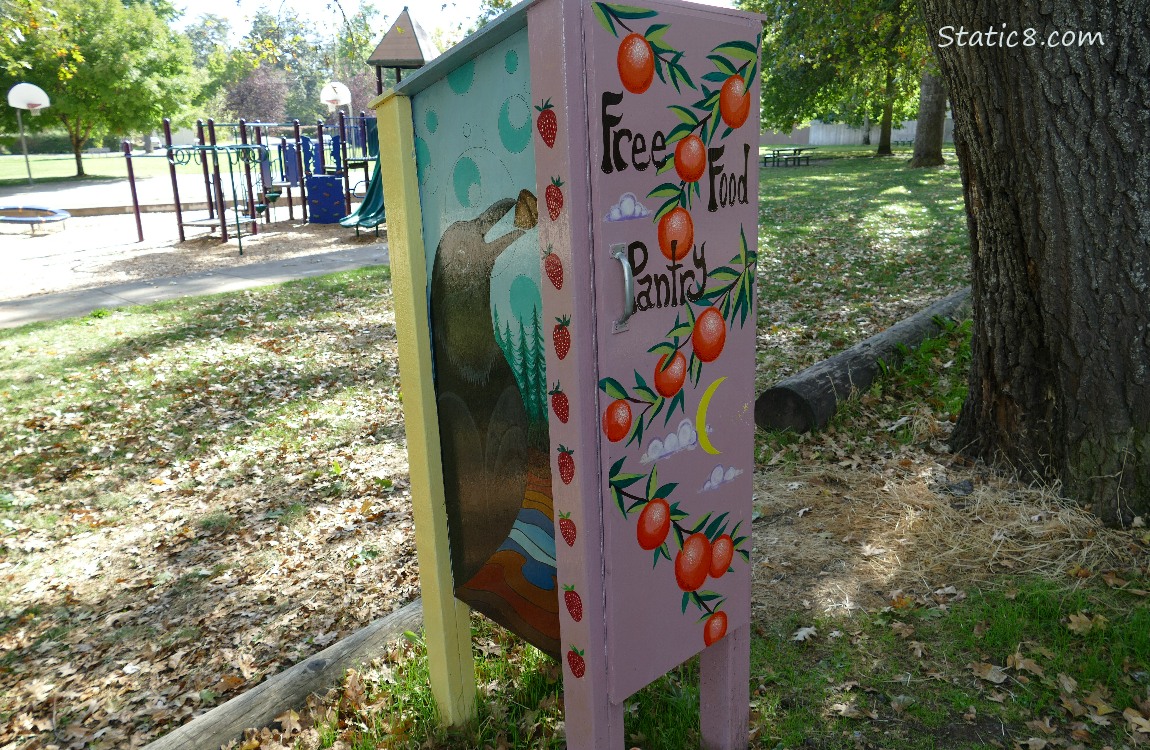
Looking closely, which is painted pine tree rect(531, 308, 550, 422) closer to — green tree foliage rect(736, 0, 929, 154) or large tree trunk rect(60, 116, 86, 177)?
green tree foliage rect(736, 0, 929, 154)

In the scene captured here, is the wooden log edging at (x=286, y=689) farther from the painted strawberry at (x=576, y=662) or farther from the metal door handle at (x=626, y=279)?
the metal door handle at (x=626, y=279)

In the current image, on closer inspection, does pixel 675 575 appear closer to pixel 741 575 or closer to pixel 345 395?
pixel 741 575

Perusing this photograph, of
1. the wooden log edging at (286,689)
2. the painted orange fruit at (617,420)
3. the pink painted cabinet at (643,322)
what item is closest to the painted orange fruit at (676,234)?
the pink painted cabinet at (643,322)

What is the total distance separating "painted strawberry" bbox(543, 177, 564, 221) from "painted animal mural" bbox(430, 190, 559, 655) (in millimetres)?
169

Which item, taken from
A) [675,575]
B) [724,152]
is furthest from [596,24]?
[675,575]

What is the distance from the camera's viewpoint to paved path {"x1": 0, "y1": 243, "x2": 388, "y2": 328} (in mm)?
9086

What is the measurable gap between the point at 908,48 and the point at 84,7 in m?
34.1

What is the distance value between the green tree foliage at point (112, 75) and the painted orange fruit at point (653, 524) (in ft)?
120

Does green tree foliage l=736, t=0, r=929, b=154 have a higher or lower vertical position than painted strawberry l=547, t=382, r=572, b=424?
higher

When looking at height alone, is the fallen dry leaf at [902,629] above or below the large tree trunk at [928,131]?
below

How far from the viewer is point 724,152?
6.22 feet

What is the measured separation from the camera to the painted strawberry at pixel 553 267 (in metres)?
1.64

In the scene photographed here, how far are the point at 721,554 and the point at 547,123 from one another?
1.22 metres

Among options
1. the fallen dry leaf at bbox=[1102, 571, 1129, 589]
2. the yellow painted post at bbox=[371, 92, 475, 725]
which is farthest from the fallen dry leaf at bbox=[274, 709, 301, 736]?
the fallen dry leaf at bbox=[1102, 571, 1129, 589]
